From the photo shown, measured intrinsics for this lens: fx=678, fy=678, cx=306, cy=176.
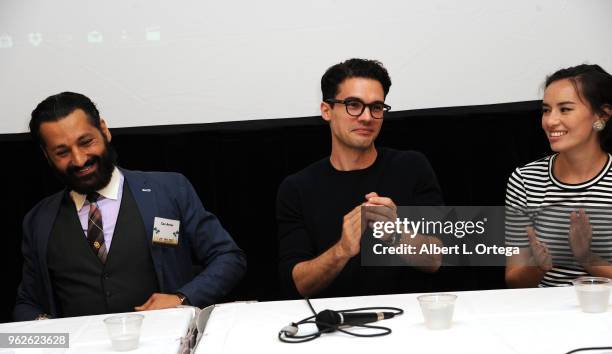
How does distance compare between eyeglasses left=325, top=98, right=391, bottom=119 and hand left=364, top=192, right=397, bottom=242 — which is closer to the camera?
hand left=364, top=192, right=397, bottom=242

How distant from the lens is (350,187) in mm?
2424

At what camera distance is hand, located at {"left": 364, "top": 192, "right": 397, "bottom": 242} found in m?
1.98

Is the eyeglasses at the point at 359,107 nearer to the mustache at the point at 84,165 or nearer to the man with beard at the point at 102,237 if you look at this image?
the man with beard at the point at 102,237

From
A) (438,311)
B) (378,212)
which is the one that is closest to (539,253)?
(378,212)

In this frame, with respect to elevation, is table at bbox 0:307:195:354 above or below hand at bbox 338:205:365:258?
below

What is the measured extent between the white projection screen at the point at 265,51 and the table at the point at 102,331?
4.45ft

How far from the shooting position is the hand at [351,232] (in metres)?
1.97

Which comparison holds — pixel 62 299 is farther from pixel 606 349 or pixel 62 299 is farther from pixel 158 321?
pixel 606 349

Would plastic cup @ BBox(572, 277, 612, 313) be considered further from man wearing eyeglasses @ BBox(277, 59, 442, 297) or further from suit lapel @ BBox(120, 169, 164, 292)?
suit lapel @ BBox(120, 169, 164, 292)

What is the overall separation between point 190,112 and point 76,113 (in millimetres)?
570

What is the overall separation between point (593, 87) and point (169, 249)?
1.54 m

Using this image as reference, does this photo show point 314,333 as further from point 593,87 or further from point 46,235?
point 593,87

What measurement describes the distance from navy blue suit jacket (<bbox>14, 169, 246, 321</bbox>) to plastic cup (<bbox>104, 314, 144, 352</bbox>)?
0.86 m

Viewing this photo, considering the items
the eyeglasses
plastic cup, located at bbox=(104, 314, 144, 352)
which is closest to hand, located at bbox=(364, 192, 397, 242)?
the eyeglasses
